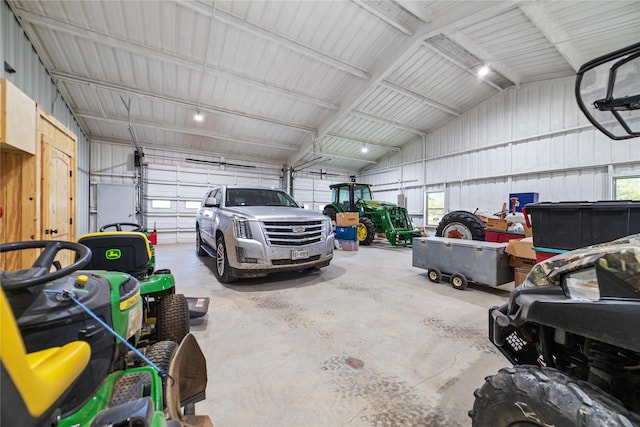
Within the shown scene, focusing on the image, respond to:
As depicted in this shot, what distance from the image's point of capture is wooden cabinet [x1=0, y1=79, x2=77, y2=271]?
2619 mm

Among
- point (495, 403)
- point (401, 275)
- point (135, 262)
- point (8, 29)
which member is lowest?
point (401, 275)

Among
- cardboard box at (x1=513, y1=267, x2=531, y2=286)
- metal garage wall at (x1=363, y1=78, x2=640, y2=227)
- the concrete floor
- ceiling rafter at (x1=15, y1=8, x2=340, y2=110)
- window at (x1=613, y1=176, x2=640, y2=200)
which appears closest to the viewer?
the concrete floor

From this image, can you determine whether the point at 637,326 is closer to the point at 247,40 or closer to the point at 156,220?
the point at 247,40

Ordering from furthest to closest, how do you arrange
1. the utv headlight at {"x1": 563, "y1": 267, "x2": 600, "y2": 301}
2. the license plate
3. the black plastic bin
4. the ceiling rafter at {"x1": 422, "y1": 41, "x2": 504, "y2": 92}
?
the ceiling rafter at {"x1": 422, "y1": 41, "x2": 504, "y2": 92} < the license plate < the black plastic bin < the utv headlight at {"x1": 563, "y1": 267, "x2": 600, "y2": 301}

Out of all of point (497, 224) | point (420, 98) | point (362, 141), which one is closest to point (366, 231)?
point (497, 224)

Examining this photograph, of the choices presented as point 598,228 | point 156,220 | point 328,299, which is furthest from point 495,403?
point 156,220

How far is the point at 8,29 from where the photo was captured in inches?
172

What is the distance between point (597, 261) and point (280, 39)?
7.02m

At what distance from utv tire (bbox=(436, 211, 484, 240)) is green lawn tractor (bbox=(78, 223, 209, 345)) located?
576 centimetres

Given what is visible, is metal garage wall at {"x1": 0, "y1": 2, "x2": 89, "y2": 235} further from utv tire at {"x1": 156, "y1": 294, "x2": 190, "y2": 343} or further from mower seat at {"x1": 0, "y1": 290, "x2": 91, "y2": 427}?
mower seat at {"x1": 0, "y1": 290, "x2": 91, "y2": 427}

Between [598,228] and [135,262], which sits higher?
[598,228]

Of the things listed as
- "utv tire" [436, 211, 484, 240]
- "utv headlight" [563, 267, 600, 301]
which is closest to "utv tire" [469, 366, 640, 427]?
"utv headlight" [563, 267, 600, 301]

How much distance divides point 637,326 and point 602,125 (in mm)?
1794

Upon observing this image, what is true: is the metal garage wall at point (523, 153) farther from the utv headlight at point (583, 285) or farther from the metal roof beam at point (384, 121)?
the utv headlight at point (583, 285)
